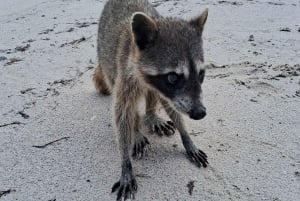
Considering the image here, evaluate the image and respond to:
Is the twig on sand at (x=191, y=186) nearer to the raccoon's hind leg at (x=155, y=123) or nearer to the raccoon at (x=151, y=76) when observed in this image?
the raccoon at (x=151, y=76)

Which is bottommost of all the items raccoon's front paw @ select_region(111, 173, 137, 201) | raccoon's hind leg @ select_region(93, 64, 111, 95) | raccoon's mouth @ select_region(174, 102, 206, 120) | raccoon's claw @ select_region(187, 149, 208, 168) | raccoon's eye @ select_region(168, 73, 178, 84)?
raccoon's front paw @ select_region(111, 173, 137, 201)

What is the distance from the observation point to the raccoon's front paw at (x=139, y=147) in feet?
11.6

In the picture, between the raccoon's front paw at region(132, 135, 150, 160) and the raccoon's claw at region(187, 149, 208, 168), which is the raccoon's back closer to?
the raccoon's front paw at region(132, 135, 150, 160)

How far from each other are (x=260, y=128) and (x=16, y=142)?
2.35 meters

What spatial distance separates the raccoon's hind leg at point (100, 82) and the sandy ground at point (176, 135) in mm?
88

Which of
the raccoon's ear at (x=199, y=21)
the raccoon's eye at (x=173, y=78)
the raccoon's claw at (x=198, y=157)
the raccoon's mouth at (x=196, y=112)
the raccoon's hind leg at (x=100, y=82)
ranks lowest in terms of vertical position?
the raccoon's claw at (x=198, y=157)

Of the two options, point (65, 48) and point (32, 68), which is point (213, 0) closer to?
point (65, 48)

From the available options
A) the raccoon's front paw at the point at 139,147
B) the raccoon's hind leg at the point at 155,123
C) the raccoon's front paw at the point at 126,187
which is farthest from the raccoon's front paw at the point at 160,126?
the raccoon's front paw at the point at 126,187

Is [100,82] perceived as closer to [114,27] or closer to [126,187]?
[114,27]

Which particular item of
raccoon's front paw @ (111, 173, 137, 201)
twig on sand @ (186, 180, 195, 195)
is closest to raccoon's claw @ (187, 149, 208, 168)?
twig on sand @ (186, 180, 195, 195)

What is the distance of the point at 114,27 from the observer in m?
4.14

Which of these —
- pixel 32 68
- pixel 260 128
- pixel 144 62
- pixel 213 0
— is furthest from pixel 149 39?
pixel 213 0

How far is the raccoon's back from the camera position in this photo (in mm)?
3965

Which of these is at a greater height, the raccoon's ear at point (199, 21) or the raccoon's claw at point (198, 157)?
the raccoon's ear at point (199, 21)
